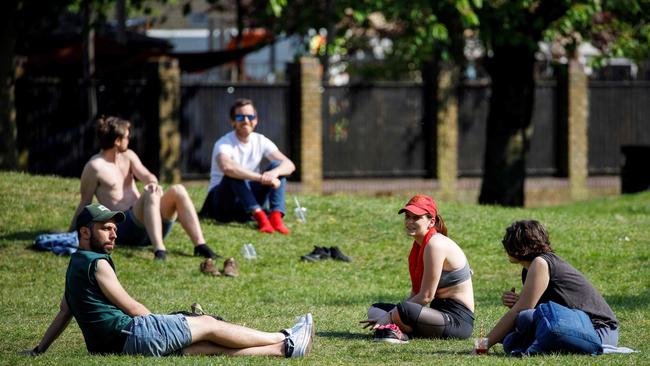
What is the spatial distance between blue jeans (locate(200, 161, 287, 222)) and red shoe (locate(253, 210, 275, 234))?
0.08m

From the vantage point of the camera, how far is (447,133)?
27125 millimetres

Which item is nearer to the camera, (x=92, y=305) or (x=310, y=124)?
(x=92, y=305)

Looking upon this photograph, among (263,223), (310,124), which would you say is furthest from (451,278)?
(310,124)

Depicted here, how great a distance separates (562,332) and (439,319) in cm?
133

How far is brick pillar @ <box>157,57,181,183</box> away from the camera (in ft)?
79.3

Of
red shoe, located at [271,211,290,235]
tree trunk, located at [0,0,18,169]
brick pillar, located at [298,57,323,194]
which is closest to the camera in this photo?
red shoe, located at [271,211,290,235]

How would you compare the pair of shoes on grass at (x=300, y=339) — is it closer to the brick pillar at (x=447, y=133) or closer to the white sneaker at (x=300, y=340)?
the white sneaker at (x=300, y=340)

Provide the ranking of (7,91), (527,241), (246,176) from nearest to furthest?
1. (527,241)
2. (246,176)
3. (7,91)

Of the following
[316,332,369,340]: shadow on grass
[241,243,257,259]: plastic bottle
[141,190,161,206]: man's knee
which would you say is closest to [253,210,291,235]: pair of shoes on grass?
[241,243,257,259]: plastic bottle

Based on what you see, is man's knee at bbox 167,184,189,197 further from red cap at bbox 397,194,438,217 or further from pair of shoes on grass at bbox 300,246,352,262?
red cap at bbox 397,194,438,217

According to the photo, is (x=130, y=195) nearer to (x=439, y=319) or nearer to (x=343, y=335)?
(x=343, y=335)

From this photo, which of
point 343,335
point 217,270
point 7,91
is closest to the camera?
point 343,335

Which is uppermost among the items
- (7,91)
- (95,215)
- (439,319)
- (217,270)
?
(7,91)

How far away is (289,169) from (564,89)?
45.3 ft
